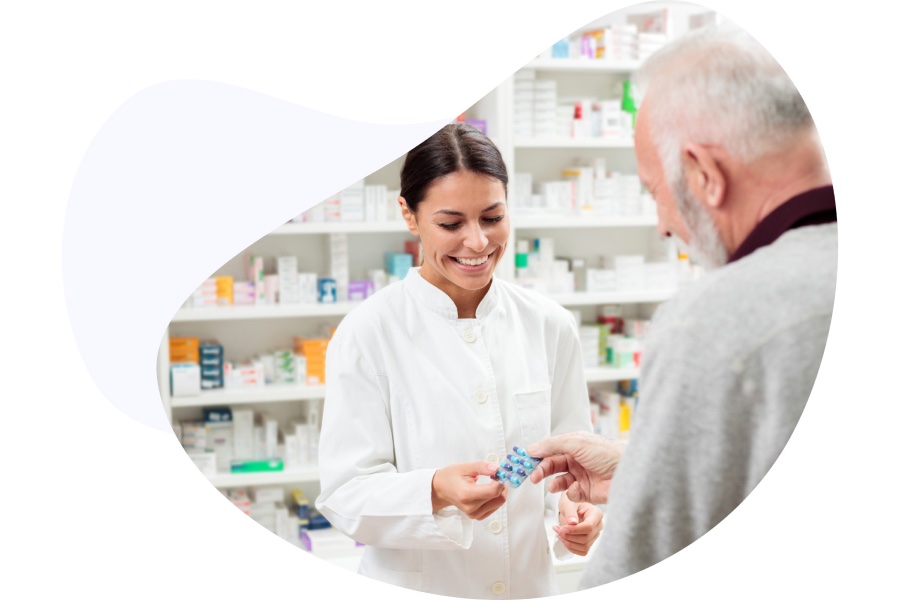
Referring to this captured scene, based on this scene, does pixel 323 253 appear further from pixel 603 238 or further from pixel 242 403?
pixel 603 238

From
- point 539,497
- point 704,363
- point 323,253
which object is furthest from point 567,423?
→ point 323,253

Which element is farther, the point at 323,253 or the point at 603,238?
the point at 603,238

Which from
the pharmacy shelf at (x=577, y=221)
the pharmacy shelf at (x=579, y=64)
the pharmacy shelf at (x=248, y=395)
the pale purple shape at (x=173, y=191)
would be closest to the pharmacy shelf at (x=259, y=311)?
the pharmacy shelf at (x=248, y=395)

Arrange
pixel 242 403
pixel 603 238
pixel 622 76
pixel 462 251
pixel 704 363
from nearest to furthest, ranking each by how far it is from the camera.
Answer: pixel 704 363, pixel 462 251, pixel 242 403, pixel 622 76, pixel 603 238

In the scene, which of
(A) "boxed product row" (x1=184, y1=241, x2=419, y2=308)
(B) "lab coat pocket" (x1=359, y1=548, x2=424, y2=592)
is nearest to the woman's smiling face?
(B) "lab coat pocket" (x1=359, y1=548, x2=424, y2=592)

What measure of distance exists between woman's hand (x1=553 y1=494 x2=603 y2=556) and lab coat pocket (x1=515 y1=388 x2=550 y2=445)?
0.12 metres

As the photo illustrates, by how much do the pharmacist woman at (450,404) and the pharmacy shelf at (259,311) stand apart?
1.64 metres

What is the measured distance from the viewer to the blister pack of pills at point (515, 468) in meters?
1.37

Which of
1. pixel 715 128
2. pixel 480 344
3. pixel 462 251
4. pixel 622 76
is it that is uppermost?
pixel 622 76

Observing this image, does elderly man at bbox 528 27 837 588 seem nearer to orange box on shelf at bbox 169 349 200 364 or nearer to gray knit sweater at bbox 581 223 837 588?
gray knit sweater at bbox 581 223 837 588

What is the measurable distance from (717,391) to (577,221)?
2.49 m

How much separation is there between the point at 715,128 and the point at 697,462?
372 millimetres

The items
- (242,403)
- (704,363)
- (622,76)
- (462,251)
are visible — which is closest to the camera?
(704,363)

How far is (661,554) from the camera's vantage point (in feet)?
3.42
